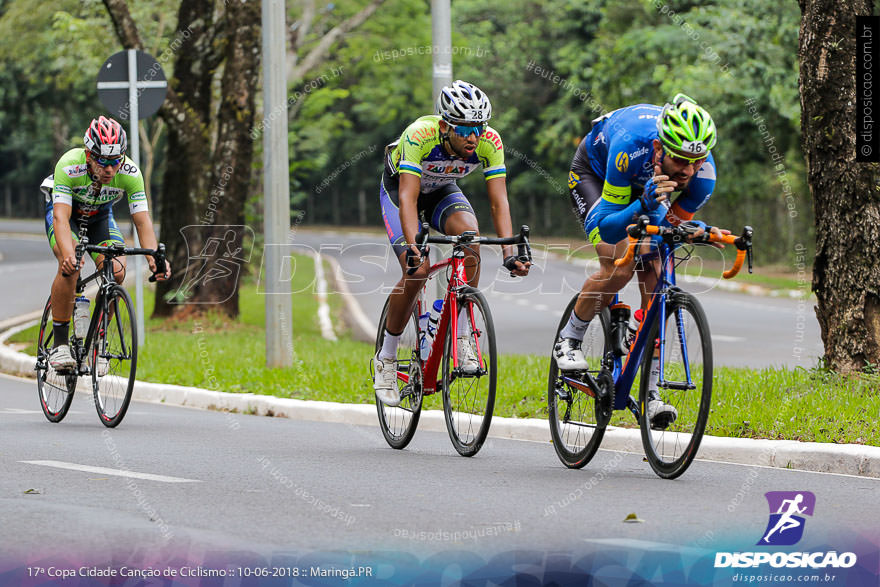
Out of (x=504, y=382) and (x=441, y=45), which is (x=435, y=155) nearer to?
(x=504, y=382)

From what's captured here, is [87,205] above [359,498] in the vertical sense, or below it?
above

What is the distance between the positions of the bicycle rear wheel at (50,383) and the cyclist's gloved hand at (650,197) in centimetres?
484

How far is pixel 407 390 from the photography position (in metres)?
8.71

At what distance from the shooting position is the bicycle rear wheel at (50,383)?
10352 millimetres

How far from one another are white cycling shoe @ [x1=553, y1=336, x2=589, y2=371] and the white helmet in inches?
51.8

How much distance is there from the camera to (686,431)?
7020 mm

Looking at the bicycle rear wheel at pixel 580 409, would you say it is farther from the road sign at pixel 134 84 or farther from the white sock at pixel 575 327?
the road sign at pixel 134 84

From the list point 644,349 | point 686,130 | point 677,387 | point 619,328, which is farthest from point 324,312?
point 686,130

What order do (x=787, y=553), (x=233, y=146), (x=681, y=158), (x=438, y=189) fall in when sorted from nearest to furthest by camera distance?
(x=787, y=553), (x=681, y=158), (x=438, y=189), (x=233, y=146)

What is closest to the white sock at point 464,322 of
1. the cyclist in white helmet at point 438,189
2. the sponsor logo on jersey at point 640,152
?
the cyclist in white helmet at point 438,189

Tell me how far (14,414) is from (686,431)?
594 centimetres

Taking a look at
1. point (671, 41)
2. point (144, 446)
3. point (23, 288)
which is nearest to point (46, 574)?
point (144, 446)

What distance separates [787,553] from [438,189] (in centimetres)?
378

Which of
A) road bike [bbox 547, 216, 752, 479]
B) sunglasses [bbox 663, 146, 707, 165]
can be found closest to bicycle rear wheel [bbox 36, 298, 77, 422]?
road bike [bbox 547, 216, 752, 479]
